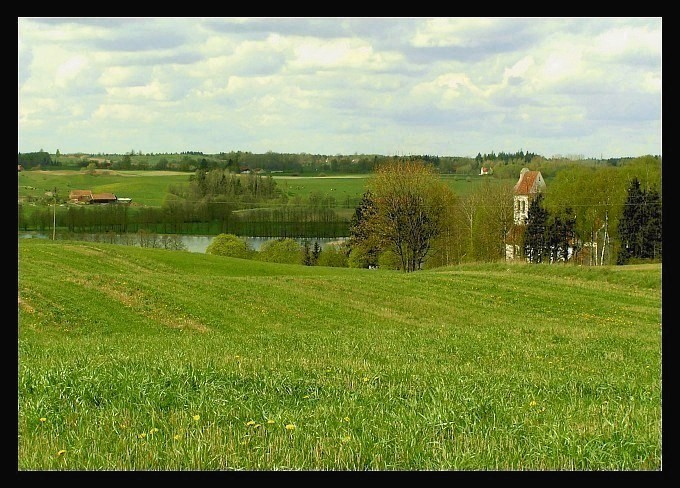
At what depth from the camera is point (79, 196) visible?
137 m

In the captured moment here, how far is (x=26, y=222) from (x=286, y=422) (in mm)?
120379

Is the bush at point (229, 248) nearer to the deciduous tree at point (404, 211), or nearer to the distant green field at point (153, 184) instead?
the distant green field at point (153, 184)

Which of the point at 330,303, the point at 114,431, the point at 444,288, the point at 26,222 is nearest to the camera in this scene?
the point at 114,431

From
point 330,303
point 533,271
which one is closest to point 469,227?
point 533,271

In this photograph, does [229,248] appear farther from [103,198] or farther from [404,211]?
[103,198]

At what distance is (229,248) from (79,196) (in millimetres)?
41102

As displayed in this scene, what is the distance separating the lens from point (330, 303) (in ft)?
129

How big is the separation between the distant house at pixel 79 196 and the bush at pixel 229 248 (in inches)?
1221

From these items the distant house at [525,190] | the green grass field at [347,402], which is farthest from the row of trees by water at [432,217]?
the green grass field at [347,402]

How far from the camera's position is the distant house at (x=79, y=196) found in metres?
133

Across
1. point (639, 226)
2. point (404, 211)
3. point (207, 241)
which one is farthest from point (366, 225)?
point (207, 241)

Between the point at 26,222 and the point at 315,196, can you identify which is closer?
the point at 26,222

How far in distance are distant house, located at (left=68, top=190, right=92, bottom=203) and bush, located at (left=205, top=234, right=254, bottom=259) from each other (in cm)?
3101

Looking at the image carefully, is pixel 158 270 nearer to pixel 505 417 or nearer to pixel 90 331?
pixel 90 331
